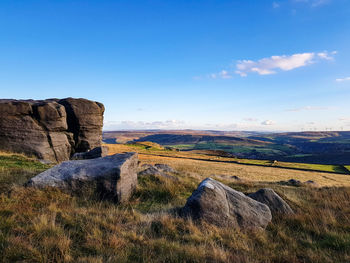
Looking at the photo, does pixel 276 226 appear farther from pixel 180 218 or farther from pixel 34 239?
pixel 34 239

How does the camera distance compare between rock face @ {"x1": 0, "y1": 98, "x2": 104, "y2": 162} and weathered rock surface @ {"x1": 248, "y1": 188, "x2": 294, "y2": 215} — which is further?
rock face @ {"x1": 0, "y1": 98, "x2": 104, "y2": 162}

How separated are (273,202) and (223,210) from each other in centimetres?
299

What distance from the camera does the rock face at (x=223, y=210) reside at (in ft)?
20.0

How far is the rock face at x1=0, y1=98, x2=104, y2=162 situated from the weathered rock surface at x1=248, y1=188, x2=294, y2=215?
2312 cm

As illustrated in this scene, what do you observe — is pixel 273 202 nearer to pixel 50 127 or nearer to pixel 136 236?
pixel 136 236

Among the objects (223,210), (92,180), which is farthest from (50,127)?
(223,210)

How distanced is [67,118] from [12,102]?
6.82 meters

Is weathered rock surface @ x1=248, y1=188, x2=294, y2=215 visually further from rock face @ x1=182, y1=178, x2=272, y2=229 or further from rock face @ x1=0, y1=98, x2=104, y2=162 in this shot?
rock face @ x1=0, y1=98, x2=104, y2=162

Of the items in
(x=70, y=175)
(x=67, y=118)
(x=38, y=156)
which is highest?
(x=67, y=118)

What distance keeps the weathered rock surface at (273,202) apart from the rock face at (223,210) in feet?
3.99

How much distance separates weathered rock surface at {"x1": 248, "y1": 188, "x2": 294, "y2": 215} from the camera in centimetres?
761

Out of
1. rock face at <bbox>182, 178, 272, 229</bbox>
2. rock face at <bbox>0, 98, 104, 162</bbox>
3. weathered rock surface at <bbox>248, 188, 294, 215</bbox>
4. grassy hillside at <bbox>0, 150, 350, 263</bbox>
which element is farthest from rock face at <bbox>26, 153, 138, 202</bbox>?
rock face at <bbox>0, 98, 104, 162</bbox>

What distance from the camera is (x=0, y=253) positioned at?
3783mm

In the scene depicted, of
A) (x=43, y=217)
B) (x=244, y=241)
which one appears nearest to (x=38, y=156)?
(x=43, y=217)
